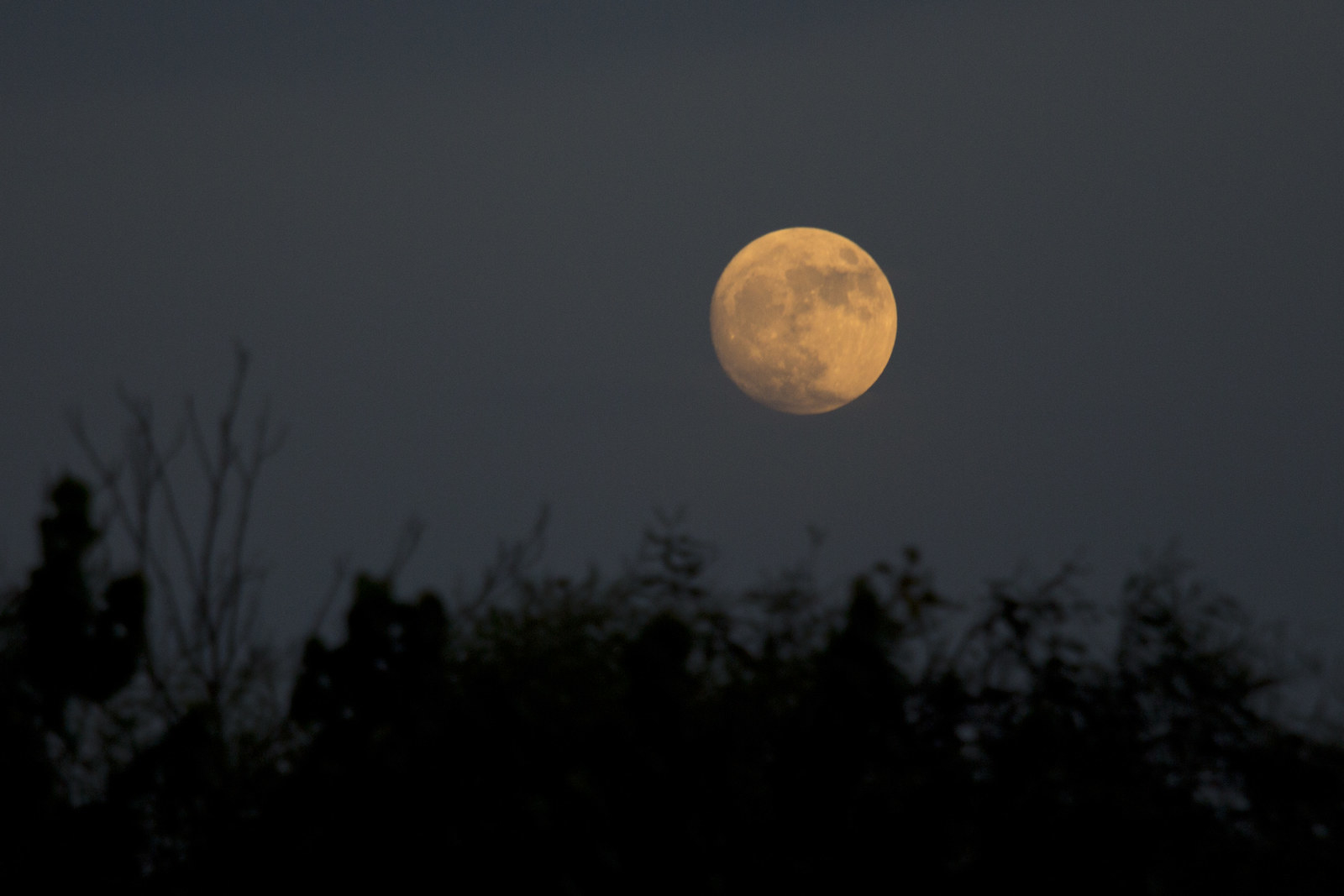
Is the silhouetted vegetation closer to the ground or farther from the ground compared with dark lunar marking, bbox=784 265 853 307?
closer to the ground

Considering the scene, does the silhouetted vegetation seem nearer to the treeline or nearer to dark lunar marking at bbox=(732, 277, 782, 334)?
the treeline

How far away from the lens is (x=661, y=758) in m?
7.77

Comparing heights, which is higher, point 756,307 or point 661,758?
point 756,307

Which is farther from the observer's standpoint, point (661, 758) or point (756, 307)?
point (756, 307)

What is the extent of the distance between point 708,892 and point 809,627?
8.02 feet

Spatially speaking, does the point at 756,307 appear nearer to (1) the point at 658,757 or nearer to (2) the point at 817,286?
(2) the point at 817,286

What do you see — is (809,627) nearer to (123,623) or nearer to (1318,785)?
(1318,785)

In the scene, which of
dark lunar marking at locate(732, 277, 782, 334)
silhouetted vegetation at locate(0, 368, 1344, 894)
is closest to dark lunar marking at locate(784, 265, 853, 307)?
dark lunar marking at locate(732, 277, 782, 334)

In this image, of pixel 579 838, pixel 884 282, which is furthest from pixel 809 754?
pixel 884 282

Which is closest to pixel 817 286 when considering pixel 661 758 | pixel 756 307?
pixel 756 307

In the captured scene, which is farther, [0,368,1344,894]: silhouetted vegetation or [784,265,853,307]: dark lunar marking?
[784,265,853,307]: dark lunar marking

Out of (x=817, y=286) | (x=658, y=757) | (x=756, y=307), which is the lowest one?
(x=658, y=757)

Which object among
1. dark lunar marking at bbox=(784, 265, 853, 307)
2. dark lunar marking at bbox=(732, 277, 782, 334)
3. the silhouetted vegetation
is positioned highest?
dark lunar marking at bbox=(784, 265, 853, 307)

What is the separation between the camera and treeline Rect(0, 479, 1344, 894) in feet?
24.7
